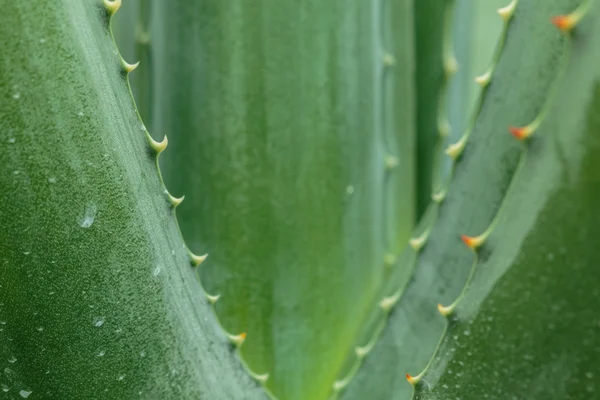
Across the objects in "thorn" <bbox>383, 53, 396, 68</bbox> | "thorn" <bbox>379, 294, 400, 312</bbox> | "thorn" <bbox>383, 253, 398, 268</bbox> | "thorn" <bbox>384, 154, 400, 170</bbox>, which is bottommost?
"thorn" <bbox>383, 253, 398, 268</bbox>

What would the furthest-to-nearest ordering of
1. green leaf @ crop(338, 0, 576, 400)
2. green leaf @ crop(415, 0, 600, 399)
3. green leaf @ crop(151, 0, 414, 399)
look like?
green leaf @ crop(151, 0, 414, 399), green leaf @ crop(338, 0, 576, 400), green leaf @ crop(415, 0, 600, 399)

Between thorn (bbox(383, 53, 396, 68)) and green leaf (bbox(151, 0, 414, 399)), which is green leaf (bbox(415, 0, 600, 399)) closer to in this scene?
green leaf (bbox(151, 0, 414, 399))

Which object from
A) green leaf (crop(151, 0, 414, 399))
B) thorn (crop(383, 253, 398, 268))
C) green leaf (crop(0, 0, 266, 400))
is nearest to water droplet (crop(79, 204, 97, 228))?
green leaf (crop(0, 0, 266, 400))

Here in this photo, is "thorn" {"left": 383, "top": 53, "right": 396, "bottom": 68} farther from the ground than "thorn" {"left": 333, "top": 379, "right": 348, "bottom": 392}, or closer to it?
farther from the ground

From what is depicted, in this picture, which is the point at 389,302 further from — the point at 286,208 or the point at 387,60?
the point at 387,60

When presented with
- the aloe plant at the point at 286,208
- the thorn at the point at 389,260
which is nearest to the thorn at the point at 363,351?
the aloe plant at the point at 286,208

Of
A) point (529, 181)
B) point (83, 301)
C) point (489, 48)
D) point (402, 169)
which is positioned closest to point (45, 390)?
point (83, 301)

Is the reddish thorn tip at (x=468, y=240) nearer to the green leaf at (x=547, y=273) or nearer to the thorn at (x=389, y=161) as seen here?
the green leaf at (x=547, y=273)
